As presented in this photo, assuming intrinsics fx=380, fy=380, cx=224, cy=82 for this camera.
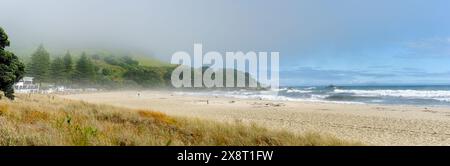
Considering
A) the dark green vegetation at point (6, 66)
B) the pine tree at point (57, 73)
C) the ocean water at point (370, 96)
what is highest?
the pine tree at point (57, 73)

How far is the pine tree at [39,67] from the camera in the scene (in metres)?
75.2

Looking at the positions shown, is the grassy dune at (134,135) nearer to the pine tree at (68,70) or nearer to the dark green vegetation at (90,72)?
the dark green vegetation at (90,72)

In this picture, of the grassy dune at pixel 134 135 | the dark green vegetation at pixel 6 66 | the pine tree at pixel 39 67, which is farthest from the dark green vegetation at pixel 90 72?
the grassy dune at pixel 134 135

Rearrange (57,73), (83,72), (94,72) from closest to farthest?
(57,73) → (83,72) → (94,72)

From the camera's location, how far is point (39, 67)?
7569cm

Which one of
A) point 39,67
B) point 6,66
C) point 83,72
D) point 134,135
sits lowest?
point 134,135

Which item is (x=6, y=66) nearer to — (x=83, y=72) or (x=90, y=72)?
(x=83, y=72)

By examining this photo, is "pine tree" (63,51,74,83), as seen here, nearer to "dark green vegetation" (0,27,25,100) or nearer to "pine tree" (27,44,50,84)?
"pine tree" (27,44,50,84)

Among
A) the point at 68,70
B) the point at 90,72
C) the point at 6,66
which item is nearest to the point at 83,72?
the point at 90,72

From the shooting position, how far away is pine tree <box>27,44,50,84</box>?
247ft
